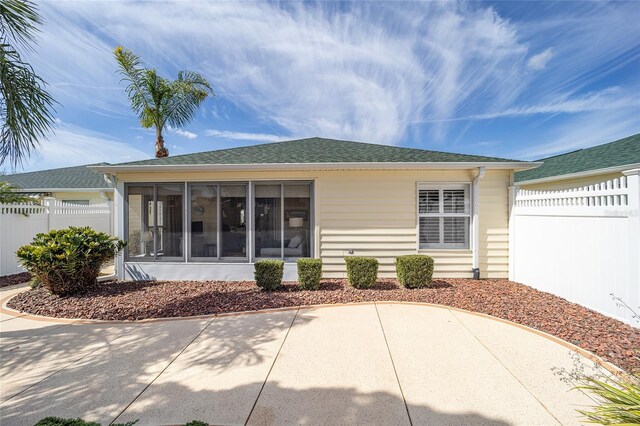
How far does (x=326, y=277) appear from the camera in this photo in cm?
723

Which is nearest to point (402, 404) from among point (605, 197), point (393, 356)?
point (393, 356)

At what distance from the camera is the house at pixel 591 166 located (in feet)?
24.1

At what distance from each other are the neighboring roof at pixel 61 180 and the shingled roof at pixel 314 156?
8519 mm

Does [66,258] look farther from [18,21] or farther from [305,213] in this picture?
[305,213]

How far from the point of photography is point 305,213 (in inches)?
285

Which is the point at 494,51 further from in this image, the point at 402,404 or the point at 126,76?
the point at 126,76

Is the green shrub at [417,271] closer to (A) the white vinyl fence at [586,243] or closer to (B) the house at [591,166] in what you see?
(A) the white vinyl fence at [586,243]

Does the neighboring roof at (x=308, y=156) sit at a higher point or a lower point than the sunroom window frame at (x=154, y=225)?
higher

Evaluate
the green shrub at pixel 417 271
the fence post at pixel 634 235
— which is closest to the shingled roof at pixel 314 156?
the green shrub at pixel 417 271

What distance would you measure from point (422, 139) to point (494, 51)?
9880mm

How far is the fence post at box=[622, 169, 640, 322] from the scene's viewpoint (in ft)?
12.6

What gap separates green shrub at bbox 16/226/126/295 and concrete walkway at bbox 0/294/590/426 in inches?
50.7

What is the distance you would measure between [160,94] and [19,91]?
10.4m

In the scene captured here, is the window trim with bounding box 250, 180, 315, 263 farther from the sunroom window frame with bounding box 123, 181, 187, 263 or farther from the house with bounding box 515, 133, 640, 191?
the house with bounding box 515, 133, 640, 191
